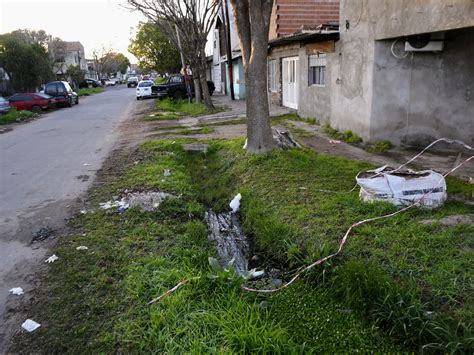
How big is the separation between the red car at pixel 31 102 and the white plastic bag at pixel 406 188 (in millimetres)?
24643

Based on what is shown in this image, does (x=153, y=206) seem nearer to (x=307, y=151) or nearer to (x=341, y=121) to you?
(x=307, y=151)

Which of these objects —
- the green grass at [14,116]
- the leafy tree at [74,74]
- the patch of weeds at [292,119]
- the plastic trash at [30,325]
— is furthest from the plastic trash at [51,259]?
the leafy tree at [74,74]

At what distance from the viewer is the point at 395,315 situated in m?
3.57

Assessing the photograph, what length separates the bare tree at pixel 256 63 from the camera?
27.0 ft

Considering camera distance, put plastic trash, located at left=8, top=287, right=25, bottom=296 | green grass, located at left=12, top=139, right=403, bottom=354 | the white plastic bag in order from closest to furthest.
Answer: green grass, located at left=12, top=139, right=403, bottom=354 < plastic trash, located at left=8, top=287, right=25, bottom=296 < the white plastic bag

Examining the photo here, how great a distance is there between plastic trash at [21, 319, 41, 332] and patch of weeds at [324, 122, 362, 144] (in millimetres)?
8577

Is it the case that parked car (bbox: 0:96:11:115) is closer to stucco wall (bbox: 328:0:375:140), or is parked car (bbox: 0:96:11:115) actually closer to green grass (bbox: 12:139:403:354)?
stucco wall (bbox: 328:0:375:140)

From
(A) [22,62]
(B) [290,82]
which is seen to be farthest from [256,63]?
(A) [22,62]

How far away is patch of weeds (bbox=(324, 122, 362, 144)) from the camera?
10422 mm

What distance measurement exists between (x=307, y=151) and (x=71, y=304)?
21.4 ft

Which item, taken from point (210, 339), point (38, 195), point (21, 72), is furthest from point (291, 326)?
point (21, 72)

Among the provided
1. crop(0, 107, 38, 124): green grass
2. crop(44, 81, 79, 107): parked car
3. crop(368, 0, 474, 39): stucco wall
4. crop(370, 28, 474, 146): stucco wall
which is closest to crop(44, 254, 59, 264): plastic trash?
crop(368, 0, 474, 39): stucco wall

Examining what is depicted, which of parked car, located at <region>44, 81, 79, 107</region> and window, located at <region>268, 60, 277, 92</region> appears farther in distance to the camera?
parked car, located at <region>44, 81, 79, 107</region>

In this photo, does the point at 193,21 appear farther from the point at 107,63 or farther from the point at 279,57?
the point at 107,63
